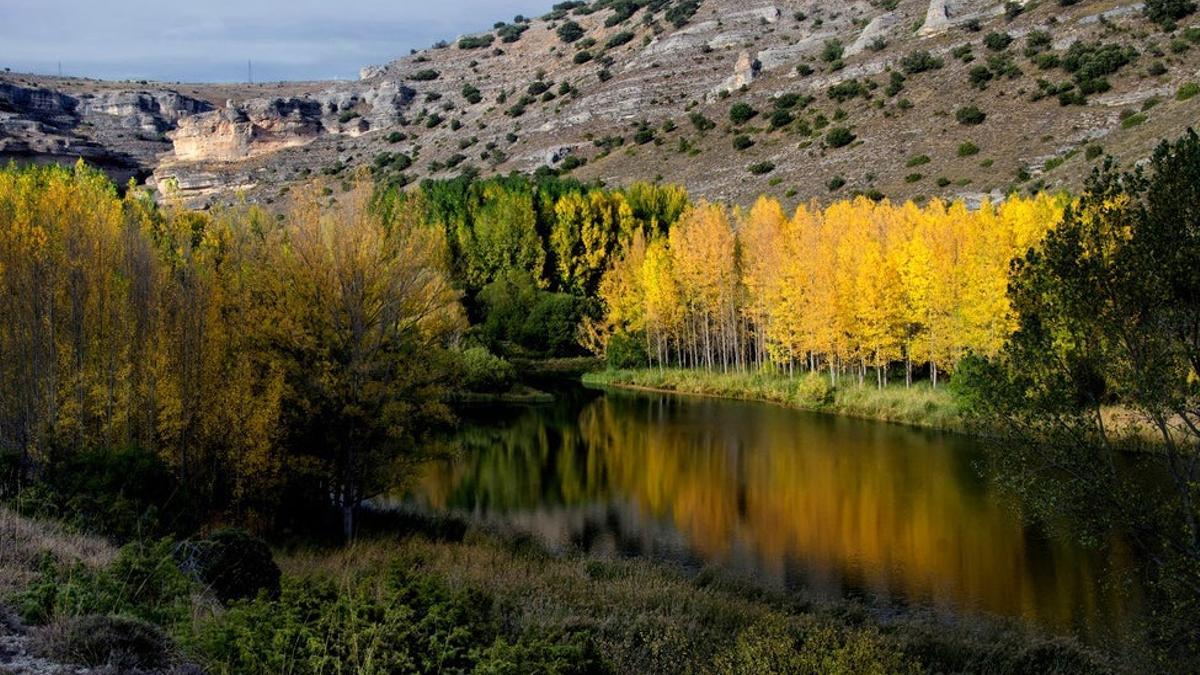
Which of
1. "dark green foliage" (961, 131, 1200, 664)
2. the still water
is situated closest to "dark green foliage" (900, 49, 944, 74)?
the still water

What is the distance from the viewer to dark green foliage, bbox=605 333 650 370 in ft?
181

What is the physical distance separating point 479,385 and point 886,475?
25.8 meters

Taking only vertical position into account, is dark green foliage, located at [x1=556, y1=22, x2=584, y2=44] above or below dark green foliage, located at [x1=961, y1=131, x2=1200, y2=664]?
above

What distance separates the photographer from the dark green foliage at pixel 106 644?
19.4 feet

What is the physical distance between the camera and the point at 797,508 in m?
23.7

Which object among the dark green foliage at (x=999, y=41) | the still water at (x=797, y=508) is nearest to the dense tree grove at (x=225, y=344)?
the still water at (x=797, y=508)

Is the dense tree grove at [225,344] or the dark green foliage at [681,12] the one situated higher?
the dark green foliage at [681,12]

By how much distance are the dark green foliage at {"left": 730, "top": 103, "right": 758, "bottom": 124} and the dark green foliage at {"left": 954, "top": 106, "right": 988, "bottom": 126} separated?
22456 millimetres

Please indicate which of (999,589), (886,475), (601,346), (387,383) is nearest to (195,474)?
(387,383)

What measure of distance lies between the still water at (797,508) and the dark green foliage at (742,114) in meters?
51.0

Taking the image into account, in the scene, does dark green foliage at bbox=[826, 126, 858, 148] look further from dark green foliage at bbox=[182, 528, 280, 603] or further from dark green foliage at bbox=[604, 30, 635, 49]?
dark green foliage at bbox=[182, 528, 280, 603]

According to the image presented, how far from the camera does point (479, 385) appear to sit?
4706 centimetres

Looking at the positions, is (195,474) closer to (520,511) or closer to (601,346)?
(520,511)

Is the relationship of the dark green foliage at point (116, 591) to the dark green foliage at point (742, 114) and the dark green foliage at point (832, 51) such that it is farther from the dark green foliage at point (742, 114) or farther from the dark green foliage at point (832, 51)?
the dark green foliage at point (832, 51)
